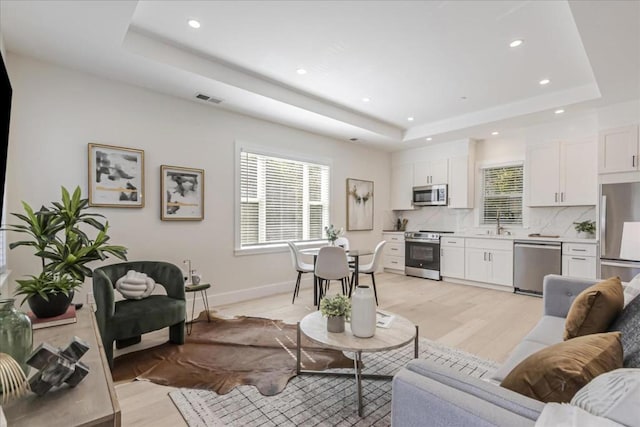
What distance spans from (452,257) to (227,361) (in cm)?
451

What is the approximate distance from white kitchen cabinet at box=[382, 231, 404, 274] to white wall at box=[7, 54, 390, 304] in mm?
2541

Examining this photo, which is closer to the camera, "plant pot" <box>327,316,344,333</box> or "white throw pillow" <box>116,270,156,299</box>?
"plant pot" <box>327,316,344,333</box>

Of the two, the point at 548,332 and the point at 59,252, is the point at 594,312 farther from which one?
the point at 59,252

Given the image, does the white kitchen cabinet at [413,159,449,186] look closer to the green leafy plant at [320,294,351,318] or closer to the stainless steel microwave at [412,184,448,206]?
the stainless steel microwave at [412,184,448,206]

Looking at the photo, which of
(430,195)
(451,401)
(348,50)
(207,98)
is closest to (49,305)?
(451,401)

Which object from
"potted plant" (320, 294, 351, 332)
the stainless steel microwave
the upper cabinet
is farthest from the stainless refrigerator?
"potted plant" (320, 294, 351, 332)

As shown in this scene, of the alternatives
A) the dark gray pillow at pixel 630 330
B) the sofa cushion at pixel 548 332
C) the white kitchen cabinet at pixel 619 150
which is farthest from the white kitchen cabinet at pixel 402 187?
the dark gray pillow at pixel 630 330

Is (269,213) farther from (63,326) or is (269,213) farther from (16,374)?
(16,374)

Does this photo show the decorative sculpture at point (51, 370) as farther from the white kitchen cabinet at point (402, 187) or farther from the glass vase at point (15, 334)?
the white kitchen cabinet at point (402, 187)

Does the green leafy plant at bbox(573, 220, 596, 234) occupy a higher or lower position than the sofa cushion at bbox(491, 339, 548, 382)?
higher

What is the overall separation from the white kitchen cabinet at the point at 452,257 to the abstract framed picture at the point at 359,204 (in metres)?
1.49

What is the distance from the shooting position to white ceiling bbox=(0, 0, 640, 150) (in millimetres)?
2420

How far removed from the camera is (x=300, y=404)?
2.02 metres

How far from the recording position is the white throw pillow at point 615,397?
0.67 metres
